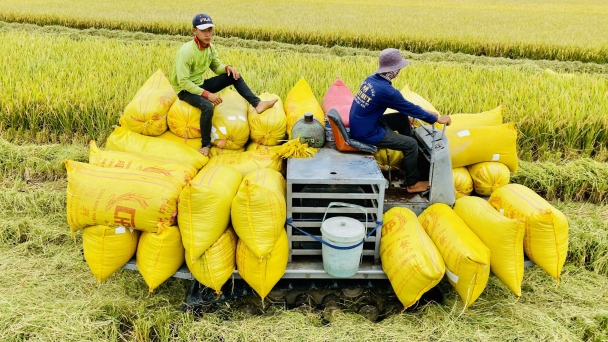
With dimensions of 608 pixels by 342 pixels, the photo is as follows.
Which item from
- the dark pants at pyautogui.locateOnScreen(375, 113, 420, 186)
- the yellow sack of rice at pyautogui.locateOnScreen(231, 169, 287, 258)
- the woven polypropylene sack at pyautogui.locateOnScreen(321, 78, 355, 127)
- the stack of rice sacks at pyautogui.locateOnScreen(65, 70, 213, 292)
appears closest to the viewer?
the yellow sack of rice at pyautogui.locateOnScreen(231, 169, 287, 258)

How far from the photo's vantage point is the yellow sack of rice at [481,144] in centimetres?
372

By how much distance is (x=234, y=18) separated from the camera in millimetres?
13945

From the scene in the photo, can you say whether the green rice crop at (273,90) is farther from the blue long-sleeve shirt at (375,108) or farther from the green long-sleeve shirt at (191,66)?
the blue long-sleeve shirt at (375,108)

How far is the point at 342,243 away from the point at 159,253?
1.16 meters

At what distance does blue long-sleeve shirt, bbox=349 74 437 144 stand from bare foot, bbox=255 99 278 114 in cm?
79

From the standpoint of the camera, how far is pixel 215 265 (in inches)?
111

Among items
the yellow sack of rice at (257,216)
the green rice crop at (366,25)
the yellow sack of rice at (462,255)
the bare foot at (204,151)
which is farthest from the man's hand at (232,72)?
the green rice crop at (366,25)

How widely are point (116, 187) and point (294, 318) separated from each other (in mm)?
1408

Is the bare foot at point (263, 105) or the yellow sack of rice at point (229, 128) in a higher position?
the bare foot at point (263, 105)

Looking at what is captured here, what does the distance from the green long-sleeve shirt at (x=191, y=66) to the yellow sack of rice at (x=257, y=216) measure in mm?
1427

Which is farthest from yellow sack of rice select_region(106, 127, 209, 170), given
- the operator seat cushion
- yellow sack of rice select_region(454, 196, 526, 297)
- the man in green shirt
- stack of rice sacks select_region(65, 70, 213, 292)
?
yellow sack of rice select_region(454, 196, 526, 297)

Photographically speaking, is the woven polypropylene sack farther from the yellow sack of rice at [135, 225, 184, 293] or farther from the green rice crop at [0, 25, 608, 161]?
the yellow sack of rice at [135, 225, 184, 293]

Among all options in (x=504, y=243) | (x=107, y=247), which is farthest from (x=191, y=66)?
(x=504, y=243)

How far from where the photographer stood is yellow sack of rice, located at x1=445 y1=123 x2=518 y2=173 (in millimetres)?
3719
